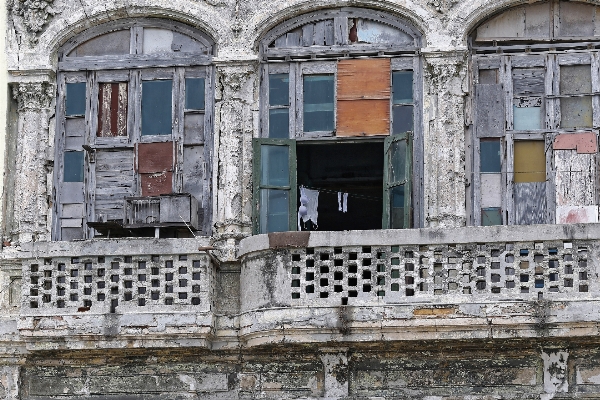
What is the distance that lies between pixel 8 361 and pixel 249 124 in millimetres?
3551

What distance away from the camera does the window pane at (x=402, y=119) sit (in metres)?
16.6

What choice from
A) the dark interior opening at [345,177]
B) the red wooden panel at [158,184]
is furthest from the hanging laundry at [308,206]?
the red wooden panel at [158,184]

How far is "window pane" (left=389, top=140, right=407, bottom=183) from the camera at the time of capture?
16125 millimetres

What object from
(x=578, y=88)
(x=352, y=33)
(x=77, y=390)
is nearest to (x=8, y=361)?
(x=77, y=390)

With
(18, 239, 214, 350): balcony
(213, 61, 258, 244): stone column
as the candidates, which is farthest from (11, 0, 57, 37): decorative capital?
(18, 239, 214, 350): balcony

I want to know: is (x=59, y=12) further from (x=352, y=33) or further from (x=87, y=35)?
(x=352, y=33)

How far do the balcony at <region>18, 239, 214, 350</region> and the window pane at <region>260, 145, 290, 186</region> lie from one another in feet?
3.52

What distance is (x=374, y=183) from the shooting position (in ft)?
65.5

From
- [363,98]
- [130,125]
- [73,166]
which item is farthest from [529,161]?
[73,166]

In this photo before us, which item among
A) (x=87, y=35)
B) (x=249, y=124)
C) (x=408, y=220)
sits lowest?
(x=408, y=220)

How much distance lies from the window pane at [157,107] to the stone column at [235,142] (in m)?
0.56

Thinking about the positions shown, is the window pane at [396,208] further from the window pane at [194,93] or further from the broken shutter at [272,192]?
the window pane at [194,93]

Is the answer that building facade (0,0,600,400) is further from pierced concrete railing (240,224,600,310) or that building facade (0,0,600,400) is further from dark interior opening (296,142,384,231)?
dark interior opening (296,142,384,231)

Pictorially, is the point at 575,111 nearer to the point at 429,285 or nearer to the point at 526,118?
the point at 526,118
